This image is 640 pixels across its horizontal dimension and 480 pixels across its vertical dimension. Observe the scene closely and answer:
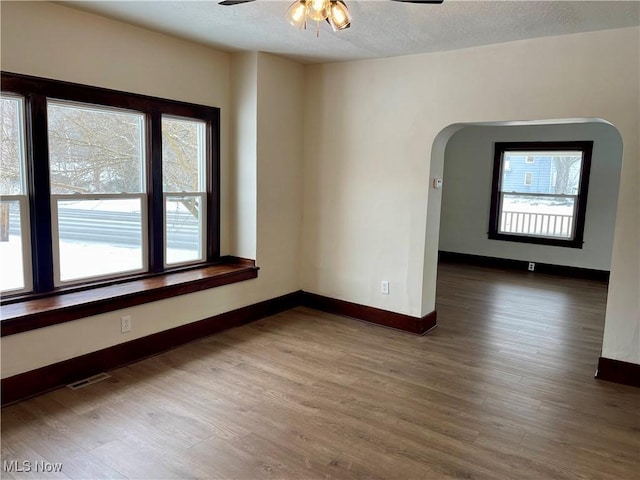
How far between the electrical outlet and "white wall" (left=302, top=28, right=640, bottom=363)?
202cm

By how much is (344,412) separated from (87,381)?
1770 mm

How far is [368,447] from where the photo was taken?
2475 millimetres

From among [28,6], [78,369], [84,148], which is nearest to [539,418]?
[78,369]

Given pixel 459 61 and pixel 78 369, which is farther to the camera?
pixel 459 61

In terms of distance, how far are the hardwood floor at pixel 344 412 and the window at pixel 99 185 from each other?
0.84 metres

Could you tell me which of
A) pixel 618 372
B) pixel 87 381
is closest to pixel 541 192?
pixel 618 372

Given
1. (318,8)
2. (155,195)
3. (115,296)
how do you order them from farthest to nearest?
(155,195) < (115,296) < (318,8)

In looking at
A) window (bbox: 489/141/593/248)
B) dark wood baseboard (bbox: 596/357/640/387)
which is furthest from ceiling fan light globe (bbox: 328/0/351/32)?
window (bbox: 489/141/593/248)

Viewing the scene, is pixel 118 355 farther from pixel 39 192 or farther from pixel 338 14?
pixel 338 14

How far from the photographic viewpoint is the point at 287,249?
4.80 m

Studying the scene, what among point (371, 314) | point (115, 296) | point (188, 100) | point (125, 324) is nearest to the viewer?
point (115, 296)

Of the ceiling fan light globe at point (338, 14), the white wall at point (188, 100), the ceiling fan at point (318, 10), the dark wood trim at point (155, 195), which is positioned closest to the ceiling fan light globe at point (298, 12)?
the ceiling fan at point (318, 10)

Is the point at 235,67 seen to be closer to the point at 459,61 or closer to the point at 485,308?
the point at 459,61

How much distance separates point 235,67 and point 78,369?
2887 millimetres
